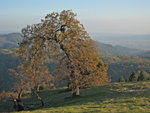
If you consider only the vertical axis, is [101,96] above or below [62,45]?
Answer: below

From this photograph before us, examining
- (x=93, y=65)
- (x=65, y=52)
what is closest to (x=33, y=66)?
(x=65, y=52)

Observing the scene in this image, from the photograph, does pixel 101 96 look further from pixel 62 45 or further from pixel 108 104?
pixel 62 45

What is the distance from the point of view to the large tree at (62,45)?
2439 centimetres

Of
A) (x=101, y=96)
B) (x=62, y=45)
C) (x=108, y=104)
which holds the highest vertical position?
(x=62, y=45)

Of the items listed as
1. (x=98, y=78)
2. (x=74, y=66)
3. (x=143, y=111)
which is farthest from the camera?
(x=98, y=78)

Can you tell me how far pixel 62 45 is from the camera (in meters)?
25.2

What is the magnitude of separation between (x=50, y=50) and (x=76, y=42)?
422 cm

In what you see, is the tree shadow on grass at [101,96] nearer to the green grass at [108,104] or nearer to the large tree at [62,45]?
the green grass at [108,104]

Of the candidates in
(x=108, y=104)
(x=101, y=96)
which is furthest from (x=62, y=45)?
(x=108, y=104)

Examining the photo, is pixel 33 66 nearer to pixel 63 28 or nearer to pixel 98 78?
pixel 63 28

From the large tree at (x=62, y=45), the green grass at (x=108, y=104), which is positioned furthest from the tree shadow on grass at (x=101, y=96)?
the large tree at (x=62, y=45)

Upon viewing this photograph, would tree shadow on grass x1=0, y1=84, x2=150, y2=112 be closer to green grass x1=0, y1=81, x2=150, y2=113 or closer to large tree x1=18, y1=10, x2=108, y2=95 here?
green grass x1=0, y1=81, x2=150, y2=113

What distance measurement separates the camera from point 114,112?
508 inches

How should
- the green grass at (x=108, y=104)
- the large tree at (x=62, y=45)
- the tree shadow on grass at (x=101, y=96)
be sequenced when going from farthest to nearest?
1. the large tree at (x=62, y=45)
2. the tree shadow on grass at (x=101, y=96)
3. the green grass at (x=108, y=104)
